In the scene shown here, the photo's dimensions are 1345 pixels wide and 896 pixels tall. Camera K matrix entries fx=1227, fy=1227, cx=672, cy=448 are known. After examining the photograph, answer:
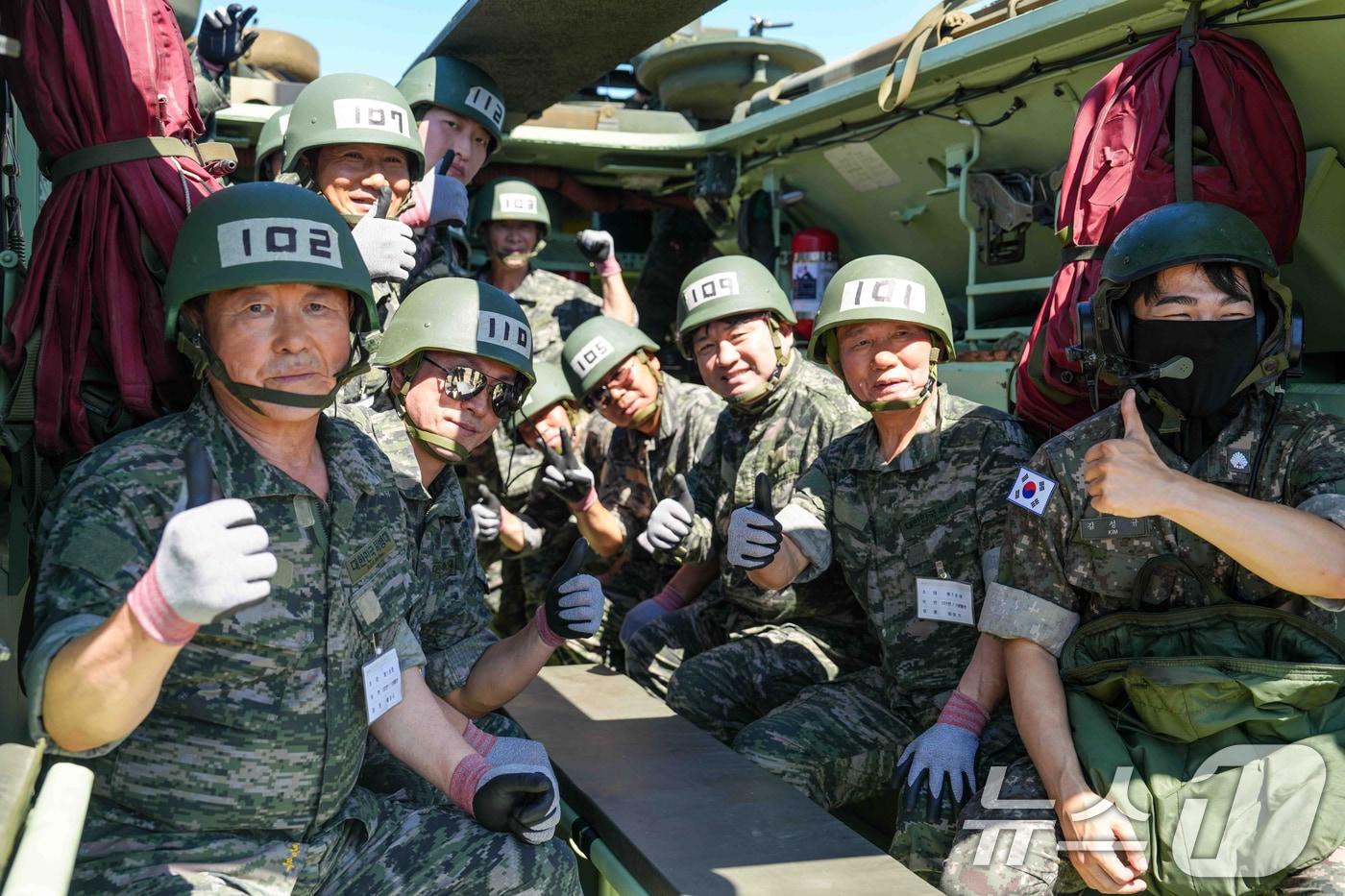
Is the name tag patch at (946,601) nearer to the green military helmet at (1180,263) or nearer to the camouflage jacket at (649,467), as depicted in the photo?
the green military helmet at (1180,263)

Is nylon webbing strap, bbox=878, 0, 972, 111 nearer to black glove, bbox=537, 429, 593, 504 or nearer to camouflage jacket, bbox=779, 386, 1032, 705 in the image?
camouflage jacket, bbox=779, 386, 1032, 705

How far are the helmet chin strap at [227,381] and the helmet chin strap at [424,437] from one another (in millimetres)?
897

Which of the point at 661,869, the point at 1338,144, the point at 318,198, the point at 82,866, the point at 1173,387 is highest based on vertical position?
the point at 1338,144

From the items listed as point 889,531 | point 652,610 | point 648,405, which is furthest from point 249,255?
point 652,610

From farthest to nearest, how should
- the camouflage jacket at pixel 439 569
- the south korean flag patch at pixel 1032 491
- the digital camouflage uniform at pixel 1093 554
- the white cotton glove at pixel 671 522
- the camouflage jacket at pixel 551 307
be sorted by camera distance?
1. the camouflage jacket at pixel 551 307
2. the white cotton glove at pixel 671 522
3. the camouflage jacket at pixel 439 569
4. the south korean flag patch at pixel 1032 491
5. the digital camouflage uniform at pixel 1093 554

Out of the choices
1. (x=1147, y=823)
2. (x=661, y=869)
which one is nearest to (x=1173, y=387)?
(x=1147, y=823)

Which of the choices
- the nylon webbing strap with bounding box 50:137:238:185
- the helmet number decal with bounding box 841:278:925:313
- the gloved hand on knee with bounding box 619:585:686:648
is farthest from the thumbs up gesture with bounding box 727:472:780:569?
the nylon webbing strap with bounding box 50:137:238:185

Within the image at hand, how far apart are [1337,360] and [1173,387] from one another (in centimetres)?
190

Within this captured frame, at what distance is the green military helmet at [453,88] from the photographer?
456cm

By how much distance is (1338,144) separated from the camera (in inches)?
139

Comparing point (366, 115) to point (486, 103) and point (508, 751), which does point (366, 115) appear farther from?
point (508, 751)

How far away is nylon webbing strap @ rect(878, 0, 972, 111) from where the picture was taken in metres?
4.45

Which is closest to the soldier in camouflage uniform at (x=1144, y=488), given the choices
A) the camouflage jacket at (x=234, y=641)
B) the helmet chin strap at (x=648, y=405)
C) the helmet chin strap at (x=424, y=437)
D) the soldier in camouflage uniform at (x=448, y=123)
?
the camouflage jacket at (x=234, y=641)

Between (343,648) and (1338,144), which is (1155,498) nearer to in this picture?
(343,648)
